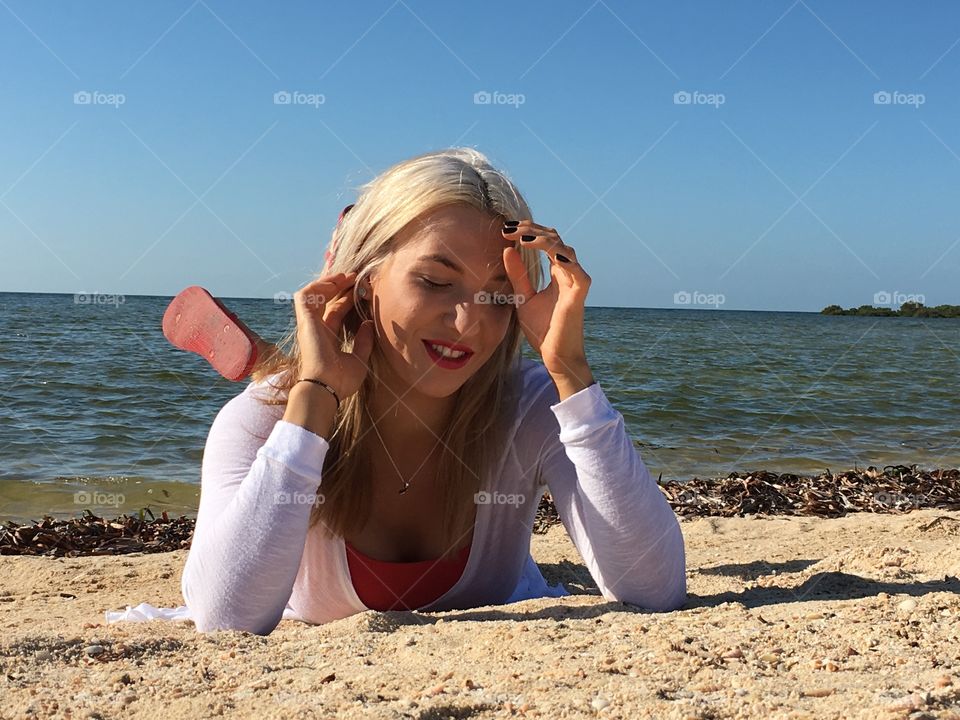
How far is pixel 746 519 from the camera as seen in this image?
5637 mm

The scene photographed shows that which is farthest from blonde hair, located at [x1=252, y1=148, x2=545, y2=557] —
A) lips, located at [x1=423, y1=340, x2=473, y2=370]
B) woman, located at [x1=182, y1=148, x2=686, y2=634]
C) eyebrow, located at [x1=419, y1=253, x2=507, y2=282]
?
lips, located at [x1=423, y1=340, x2=473, y2=370]

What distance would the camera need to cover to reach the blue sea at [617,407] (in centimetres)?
741

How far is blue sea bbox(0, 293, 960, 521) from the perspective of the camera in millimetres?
7406

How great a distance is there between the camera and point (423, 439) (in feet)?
10.8

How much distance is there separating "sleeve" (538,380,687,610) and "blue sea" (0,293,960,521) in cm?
119

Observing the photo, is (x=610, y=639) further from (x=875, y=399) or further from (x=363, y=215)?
(x=875, y=399)

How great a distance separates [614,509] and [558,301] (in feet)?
2.30

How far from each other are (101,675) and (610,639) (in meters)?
1.27

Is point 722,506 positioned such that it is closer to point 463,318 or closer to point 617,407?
point 463,318

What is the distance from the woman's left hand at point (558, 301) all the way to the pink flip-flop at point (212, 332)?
0.96 m

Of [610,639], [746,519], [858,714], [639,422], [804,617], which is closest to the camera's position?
[858,714]

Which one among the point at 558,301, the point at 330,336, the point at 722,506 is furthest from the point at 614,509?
the point at 722,506

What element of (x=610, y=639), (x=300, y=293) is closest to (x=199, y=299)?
(x=300, y=293)

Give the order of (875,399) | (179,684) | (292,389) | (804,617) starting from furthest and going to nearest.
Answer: (875,399) < (292,389) < (804,617) < (179,684)
